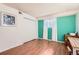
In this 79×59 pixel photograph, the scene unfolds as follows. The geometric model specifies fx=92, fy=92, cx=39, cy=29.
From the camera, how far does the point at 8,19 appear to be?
112 inches

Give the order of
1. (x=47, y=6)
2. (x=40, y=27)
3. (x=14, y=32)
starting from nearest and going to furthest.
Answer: (x=47, y=6), (x=14, y=32), (x=40, y=27)

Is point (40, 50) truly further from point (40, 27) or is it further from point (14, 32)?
point (40, 27)

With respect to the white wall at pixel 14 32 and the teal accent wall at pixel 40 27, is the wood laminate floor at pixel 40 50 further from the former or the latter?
the teal accent wall at pixel 40 27

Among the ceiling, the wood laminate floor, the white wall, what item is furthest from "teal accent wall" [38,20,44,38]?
Result: the wood laminate floor

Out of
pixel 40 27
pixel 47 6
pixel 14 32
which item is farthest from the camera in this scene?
pixel 40 27

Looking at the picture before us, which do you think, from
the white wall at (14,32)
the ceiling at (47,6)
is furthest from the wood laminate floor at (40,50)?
the ceiling at (47,6)

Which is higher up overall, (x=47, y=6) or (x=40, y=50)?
(x=47, y=6)

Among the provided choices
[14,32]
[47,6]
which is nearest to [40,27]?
[14,32]

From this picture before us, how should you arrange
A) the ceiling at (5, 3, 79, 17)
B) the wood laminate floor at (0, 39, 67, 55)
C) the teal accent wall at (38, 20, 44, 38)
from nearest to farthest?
the ceiling at (5, 3, 79, 17) → the wood laminate floor at (0, 39, 67, 55) → the teal accent wall at (38, 20, 44, 38)

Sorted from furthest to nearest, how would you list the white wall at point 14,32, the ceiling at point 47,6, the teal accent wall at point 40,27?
1. the teal accent wall at point 40,27
2. the white wall at point 14,32
3. the ceiling at point 47,6

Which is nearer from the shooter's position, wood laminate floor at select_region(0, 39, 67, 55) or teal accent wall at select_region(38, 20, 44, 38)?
wood laminate floor at select_region(0, 39, 67, 55)

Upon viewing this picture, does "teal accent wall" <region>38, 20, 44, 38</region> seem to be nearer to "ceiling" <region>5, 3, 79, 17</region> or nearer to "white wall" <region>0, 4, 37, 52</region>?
"white wall" <region>0, 4, 37, 52</region>

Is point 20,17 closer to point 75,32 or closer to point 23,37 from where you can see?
point 23,37

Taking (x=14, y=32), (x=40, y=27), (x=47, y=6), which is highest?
(x=47, y=6)
